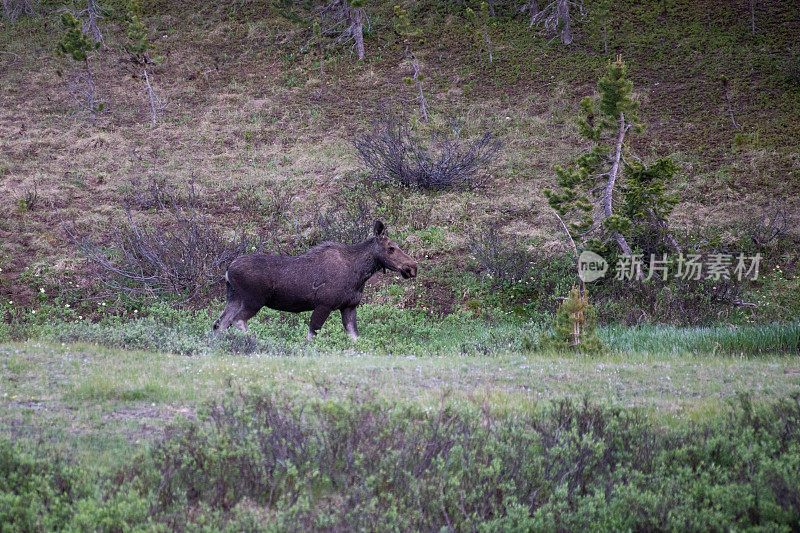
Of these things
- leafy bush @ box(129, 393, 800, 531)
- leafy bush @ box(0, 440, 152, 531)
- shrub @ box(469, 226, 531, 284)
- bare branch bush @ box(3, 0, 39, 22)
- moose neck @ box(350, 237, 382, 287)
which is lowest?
shrub @ box(469, 226, 531, 284)

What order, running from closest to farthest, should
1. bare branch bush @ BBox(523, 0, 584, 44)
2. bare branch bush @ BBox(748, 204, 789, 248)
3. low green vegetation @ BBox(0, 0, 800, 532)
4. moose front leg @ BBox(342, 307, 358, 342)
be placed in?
1. low green vegetation @ BBox(0, 0, 800, 532)
2. moose front leg @ BBox(342, 307, 358, 342)
3. bare branch bush @ BBox(748, 204, 789, 248)
4. bare branch bush @ BBox(523, 0, 584, 44)

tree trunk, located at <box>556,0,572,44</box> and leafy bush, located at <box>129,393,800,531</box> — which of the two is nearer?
leafy bush, located at <box>129,393,800,531</box>

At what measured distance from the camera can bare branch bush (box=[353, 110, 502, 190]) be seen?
22.8 meters

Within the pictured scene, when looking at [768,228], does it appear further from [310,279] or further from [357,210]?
[310,279]

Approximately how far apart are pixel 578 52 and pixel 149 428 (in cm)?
2976

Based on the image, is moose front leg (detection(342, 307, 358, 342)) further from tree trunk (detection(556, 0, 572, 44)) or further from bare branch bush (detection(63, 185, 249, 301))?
tree trunk (detection(556, 0, 572, 44))

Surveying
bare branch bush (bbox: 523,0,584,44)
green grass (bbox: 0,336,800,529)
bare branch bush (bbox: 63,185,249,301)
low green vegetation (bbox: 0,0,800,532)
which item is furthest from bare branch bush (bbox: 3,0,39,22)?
green grass (bbox: 0,336,800,529)

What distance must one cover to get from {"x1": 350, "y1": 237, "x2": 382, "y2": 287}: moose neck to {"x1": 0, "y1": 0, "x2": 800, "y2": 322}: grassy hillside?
4146 mm

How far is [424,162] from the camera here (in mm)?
23156

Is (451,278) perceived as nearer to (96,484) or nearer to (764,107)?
(96,484)

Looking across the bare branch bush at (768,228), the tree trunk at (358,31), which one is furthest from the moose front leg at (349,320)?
the tree trunk at (358,31)

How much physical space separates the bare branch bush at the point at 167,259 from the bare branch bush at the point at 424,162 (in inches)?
231

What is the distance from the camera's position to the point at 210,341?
38.1ft

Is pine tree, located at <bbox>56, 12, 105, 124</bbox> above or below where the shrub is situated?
above
